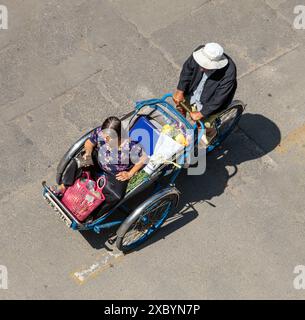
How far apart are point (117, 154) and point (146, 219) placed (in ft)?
2.86

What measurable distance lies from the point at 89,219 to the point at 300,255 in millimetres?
2603

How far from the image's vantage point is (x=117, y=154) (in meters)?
7.67

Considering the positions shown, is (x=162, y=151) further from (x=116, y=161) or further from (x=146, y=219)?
(x=146, y=219)

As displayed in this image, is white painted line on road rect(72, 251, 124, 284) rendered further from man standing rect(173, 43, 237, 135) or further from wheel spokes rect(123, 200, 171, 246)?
man standing rect(173, 43, 237, 135)

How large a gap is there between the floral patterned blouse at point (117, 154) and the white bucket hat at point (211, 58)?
1.19m

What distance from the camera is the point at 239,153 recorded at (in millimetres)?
9164

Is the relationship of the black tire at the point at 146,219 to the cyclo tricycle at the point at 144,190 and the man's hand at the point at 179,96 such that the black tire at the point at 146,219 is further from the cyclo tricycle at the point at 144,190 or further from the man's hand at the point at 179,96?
the man's hand at the point at 179,96

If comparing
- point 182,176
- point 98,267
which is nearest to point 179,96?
point 182,176

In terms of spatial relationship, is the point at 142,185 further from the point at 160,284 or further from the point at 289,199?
the point at 289,199

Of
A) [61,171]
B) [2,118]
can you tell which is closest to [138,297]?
[61,171]

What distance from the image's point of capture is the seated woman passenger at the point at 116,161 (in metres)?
7.65

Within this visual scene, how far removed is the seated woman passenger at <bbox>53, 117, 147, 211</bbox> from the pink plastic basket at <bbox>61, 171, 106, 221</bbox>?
8 cm

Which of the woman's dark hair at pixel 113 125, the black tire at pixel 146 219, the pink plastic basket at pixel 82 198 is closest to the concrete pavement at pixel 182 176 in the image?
the black tire at pixel 146 219

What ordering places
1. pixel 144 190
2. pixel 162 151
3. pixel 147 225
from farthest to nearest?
pixel 144 190 → pixel 147 225 → pixel 162 151
